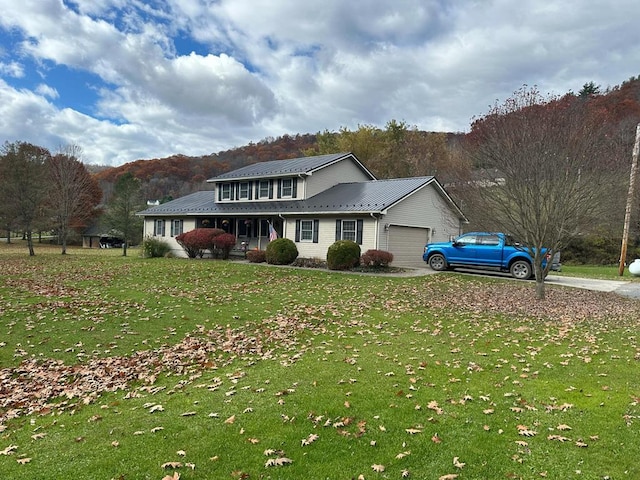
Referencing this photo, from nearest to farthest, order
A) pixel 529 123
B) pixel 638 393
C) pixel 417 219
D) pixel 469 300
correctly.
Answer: pixel 638 393 → pixel 469 300 → pixel 529 123 → pixel 417 219

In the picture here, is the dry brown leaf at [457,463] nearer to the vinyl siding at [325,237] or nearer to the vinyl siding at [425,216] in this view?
the vinyl siding at [325,237]

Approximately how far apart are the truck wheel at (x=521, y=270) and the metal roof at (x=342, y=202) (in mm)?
6387

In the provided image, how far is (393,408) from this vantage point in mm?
4930

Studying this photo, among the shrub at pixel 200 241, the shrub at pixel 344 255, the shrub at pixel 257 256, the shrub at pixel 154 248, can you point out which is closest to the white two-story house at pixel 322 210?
the shrub at pixel 344 255

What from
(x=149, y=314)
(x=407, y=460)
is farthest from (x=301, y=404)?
(x=149, y=314)

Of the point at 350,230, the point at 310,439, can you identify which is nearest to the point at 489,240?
the point at 350,230

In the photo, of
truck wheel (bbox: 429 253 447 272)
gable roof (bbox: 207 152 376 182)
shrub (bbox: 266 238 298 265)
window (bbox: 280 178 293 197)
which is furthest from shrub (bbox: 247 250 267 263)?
truck wheel (bbox: 429 253 447 272)

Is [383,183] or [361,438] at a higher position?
[383,183]

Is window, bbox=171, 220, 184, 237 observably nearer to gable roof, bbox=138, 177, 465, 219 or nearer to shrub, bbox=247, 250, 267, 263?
gable roof, bbox=138, 177, 465, 219

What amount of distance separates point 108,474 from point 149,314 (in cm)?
714

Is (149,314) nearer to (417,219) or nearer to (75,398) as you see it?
(75,398)

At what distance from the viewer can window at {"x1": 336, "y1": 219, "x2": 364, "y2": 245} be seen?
72.9 feet

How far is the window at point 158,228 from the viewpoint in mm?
33469

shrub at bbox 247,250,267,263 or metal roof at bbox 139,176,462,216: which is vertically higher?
metal roof at bbox 139,176,462,216
